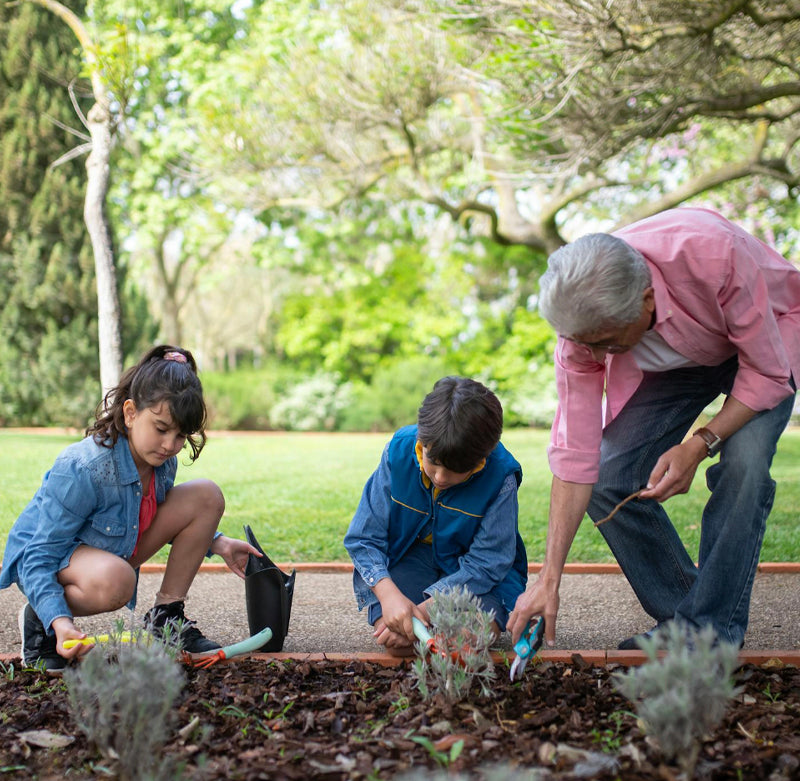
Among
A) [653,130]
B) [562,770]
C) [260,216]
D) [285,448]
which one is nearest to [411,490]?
[562,770]

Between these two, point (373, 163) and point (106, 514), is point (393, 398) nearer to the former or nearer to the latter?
point (373, 163)

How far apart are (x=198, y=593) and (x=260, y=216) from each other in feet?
42.8

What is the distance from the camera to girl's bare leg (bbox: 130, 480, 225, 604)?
275cm

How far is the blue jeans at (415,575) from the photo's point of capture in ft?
9.25

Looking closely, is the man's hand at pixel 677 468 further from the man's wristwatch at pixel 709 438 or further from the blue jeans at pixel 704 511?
the blue jeans at pixel 704 511

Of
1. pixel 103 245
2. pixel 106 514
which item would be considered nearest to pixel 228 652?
pixel 106 514

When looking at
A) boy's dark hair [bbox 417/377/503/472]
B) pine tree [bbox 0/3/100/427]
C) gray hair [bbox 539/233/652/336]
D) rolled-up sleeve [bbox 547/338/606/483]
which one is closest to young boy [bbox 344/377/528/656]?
boy's dark hair [bbox 417/377/503/472]

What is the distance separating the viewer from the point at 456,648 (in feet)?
6.75

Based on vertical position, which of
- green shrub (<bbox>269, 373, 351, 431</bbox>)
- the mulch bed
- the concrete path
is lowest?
green shrub (<bbox>269, 373, 351, 431</bbox>)

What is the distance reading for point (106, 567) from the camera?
2461 mm

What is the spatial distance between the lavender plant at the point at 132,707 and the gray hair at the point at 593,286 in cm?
118

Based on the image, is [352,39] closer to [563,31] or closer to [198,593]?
[563,31]

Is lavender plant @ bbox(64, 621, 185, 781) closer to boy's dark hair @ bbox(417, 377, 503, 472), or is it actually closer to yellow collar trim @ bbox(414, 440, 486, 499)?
boy's dark hair @ bbox(417, 377, 503, 472)

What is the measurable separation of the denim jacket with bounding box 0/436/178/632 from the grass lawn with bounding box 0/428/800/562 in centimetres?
199
